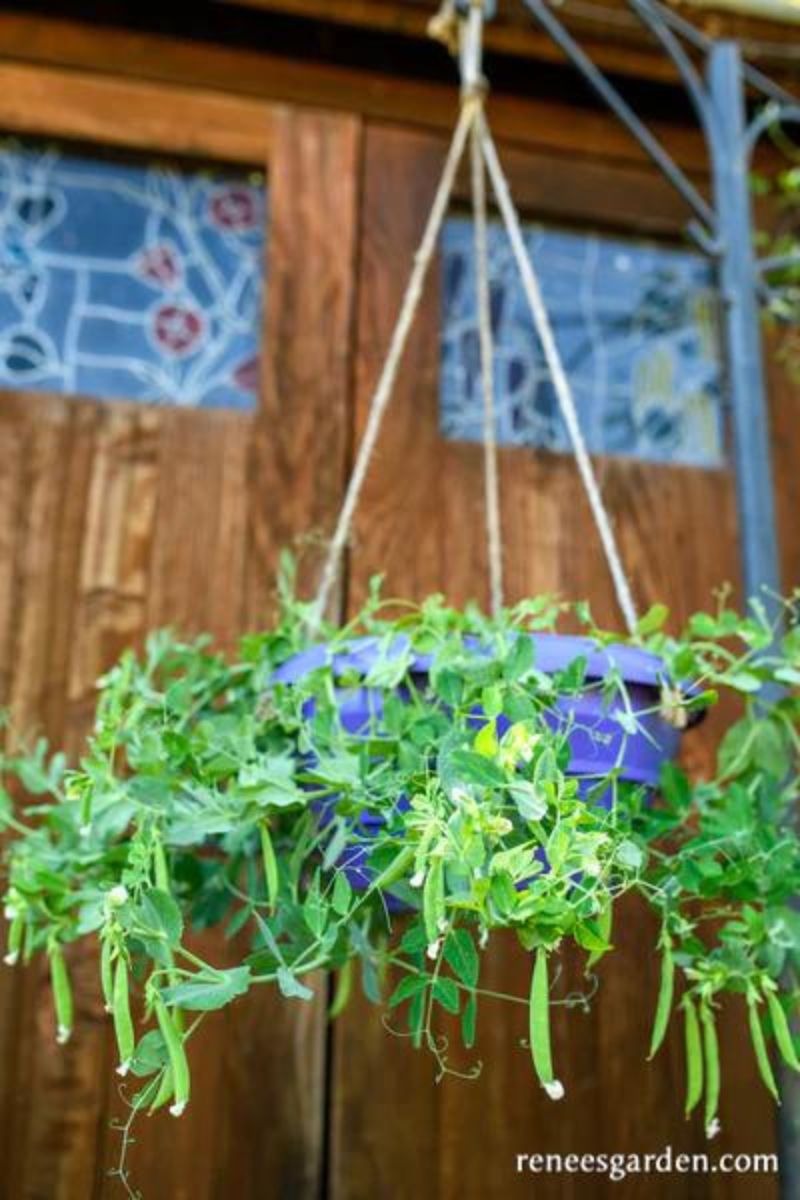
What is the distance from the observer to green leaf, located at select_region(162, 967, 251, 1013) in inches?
31.0

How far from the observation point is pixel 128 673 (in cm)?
114

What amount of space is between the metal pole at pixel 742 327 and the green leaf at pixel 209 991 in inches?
34.5

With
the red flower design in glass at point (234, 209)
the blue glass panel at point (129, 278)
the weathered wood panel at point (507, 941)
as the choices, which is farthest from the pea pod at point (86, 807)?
the red flower design in glass at point (234, 209)

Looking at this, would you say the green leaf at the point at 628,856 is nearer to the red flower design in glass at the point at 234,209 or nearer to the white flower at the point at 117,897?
the white flower at the point at 117,897

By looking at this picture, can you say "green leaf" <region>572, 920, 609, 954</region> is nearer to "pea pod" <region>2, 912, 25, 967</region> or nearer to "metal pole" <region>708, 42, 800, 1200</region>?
"pea pod" <region>2, 912, 25, 967</region>

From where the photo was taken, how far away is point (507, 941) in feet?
5.49

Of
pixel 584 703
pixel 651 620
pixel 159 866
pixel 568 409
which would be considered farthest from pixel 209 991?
pixel 568 409

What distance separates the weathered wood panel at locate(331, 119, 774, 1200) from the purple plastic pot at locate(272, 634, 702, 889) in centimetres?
61

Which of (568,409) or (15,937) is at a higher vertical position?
(568,409)

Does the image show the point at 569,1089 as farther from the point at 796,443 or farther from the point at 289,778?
the point at 796,443

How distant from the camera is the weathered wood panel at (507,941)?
5.17 feet

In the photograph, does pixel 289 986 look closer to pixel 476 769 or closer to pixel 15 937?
pixel 476 769

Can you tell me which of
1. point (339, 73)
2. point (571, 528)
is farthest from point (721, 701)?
point (339, 73)

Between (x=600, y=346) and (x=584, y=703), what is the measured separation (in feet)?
3.86
